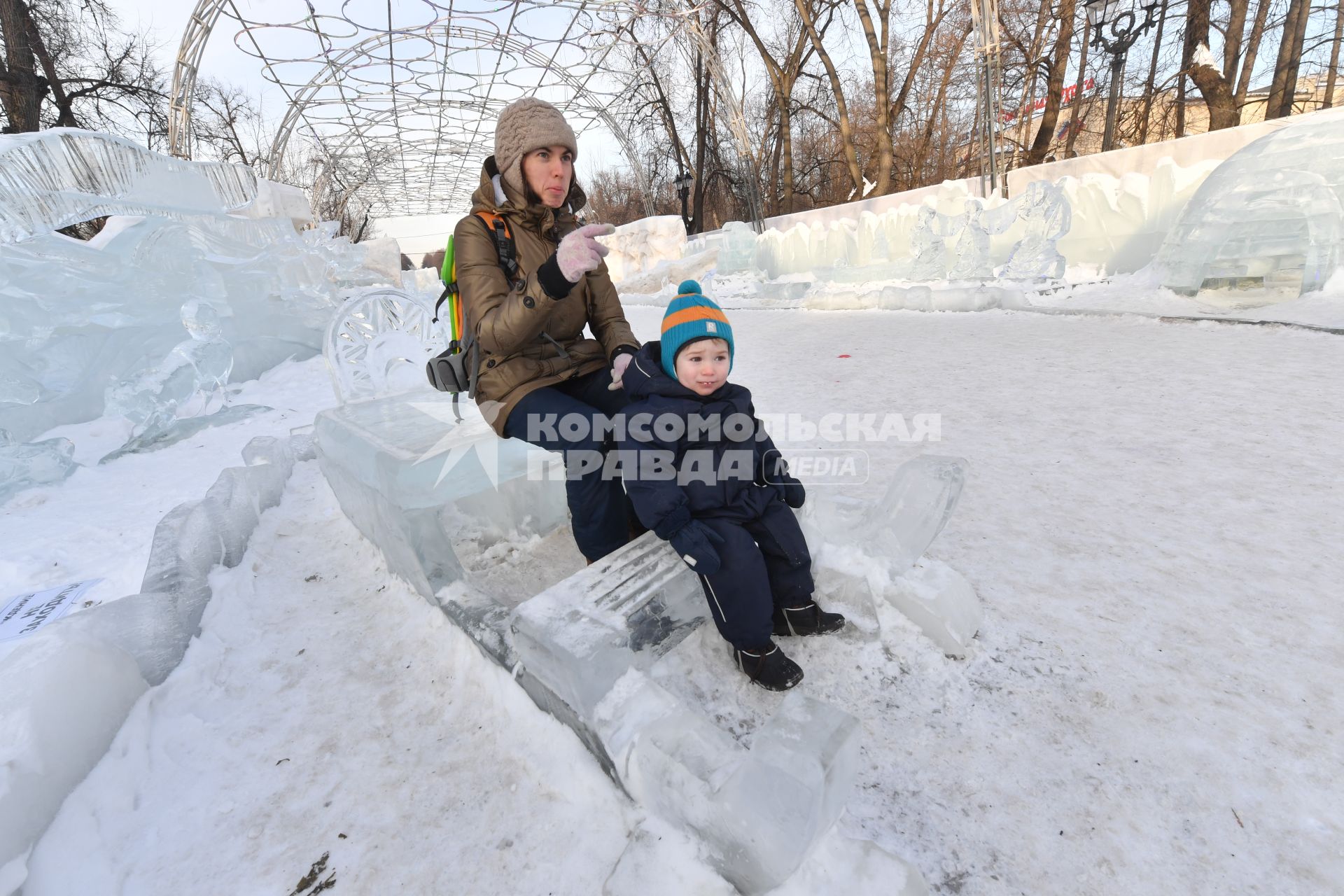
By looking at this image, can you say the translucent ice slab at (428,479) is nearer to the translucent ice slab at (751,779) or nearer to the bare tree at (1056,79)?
the translucent ice slab at (751,779)

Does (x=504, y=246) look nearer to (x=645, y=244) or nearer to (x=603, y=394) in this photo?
(x=603, y=394)

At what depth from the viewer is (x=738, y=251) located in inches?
428

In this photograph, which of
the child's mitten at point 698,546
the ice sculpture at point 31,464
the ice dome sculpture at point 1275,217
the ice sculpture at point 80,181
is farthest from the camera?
the ice dome sculpture at point 1275,217

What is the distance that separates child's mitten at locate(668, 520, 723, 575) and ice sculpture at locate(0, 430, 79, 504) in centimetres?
329

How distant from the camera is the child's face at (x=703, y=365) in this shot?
1506 millimetres

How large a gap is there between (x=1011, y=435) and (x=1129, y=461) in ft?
1.52

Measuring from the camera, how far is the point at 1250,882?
2.83 ft

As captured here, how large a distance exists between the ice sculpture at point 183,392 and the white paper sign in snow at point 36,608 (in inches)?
71.4

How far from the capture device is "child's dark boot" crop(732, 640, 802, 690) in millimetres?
1337

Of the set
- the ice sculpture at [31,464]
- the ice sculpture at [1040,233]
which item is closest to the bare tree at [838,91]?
the ice sculpture at [1040,233]

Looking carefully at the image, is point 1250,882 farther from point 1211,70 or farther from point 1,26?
point 1,26

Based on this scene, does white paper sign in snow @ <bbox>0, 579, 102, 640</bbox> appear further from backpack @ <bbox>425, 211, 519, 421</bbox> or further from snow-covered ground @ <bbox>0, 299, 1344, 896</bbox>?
backpack @ <bbox>425, 211, 519, 421</bbox>

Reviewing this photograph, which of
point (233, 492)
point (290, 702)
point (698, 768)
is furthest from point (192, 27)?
point (698, 768)

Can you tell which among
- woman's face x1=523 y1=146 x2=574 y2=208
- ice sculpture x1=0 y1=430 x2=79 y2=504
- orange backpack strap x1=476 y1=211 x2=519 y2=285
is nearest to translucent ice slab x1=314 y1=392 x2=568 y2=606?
orange backpack strap x1=476 y1=211 x2=519 y2=285
